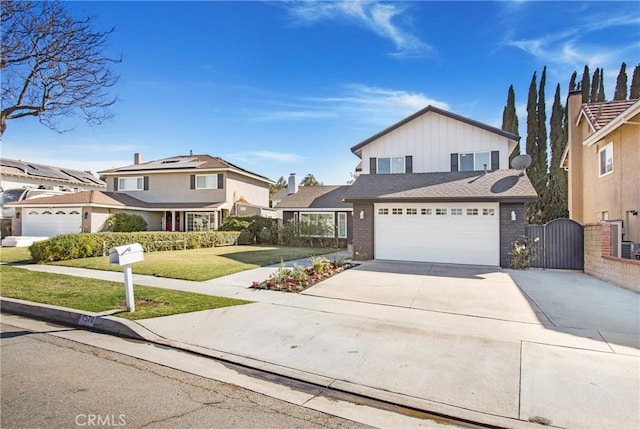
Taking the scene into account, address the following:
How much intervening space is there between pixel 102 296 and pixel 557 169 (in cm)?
3028

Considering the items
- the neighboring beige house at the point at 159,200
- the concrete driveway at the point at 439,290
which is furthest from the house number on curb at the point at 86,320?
the neighboring beige house at the point at 159,200

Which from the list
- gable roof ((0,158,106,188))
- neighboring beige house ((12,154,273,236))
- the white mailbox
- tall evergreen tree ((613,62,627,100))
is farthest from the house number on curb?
tall evergreen tree ((613,62,627,100))

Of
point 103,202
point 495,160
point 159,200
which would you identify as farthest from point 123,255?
point 159,200

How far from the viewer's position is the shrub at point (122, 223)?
2403 centimetres

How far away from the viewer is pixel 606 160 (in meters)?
14.5

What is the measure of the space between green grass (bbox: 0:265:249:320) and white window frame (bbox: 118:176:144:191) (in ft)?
66.8

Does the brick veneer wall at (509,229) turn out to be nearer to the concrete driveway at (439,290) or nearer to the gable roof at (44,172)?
the concrete driveway at (439,290)

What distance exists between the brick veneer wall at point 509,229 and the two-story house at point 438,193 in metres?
0.03

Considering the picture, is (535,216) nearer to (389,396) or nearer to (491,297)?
(491,297)

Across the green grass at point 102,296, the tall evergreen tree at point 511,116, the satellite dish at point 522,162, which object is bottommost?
the green grass at point 102,296

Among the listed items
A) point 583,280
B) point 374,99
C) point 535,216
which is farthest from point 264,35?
point 535,216

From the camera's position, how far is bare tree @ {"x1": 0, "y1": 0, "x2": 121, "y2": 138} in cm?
924
